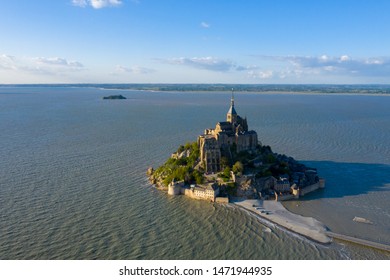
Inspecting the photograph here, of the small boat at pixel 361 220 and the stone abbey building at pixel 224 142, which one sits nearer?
the small boat at pixel 361 220

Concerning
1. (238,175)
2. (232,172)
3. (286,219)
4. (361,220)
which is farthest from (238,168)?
(361,220)

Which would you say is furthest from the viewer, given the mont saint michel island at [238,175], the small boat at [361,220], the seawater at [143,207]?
the mont saint michel island at [238,175]

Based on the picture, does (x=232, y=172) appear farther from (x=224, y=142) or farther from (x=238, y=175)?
(x=224, y=142)

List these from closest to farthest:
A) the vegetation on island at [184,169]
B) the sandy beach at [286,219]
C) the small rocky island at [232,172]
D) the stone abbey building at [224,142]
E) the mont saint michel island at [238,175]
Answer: the sandy beach at [286,219]
the mont saint michel island at [238,175]
the small rocky island at [232,172]
the vegetation on island at [184,169]
the stone abbey building at [224,142]

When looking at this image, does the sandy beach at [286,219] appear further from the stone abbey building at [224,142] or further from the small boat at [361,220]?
the stone abbey building at [224,142]

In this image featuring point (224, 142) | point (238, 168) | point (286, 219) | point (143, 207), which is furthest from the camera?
point (224, 142)

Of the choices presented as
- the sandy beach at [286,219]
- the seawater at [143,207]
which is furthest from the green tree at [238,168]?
the seawater at [143,207]

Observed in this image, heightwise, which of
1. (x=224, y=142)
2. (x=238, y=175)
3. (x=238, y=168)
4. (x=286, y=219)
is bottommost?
(x=286, y=219)

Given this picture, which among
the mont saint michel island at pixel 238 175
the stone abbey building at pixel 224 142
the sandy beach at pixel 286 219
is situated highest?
the stone abbey building at pixel 224 142

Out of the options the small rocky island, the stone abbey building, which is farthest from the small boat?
the stone abbey building
